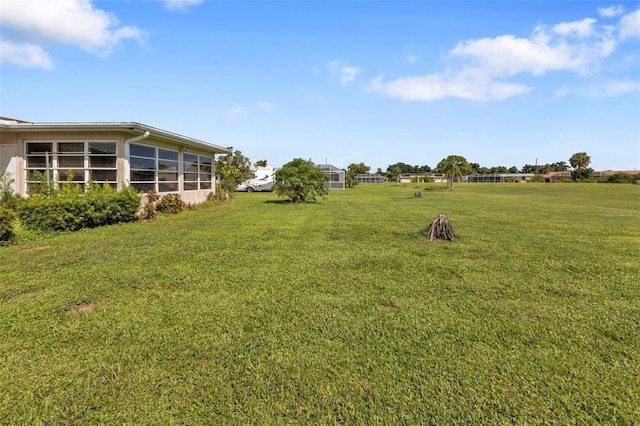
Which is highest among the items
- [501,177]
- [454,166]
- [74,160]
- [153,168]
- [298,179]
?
[501,177]

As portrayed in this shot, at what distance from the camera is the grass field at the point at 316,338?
6.84 ft

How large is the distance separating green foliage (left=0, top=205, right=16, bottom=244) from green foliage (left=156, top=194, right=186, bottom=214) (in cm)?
561

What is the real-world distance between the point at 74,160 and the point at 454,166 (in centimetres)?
4111

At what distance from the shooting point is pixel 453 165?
42531mm

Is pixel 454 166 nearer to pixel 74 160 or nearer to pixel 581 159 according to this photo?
pixel 74 160

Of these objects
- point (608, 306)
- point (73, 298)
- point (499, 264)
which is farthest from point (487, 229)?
point (73, 298)

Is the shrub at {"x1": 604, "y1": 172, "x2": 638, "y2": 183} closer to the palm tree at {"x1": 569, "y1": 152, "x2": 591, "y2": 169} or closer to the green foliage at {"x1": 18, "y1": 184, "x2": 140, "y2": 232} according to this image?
the palm tree at {"x1": 569, "y1": 152, "x2": 591, "y2": 169}

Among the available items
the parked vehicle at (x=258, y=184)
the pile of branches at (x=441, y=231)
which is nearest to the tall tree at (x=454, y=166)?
the parked vehicle at (x=258, y=184)

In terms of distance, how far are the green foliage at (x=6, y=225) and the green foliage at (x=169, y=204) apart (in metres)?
5.61

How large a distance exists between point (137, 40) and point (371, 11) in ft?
29.1

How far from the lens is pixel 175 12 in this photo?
11.2 m

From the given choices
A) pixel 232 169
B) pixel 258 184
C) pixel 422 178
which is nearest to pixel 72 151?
pixel 232 169

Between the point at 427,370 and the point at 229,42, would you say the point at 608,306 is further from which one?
the point at 229,42

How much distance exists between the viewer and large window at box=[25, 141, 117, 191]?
413 inches
